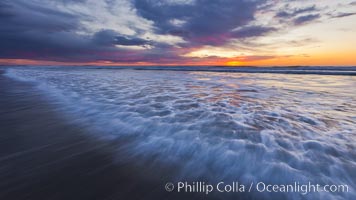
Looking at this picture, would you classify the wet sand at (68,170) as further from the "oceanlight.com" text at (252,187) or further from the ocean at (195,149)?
the "oceanlight.com" text at (252,187)

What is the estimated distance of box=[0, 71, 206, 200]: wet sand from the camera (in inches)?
71.7

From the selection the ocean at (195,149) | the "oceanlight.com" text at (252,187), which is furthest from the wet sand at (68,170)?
the "oceanlight.com" text at (252,187)

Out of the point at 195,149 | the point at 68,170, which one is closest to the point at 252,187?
the point at 195,149

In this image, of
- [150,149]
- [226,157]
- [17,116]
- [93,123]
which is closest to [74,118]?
[93,123]

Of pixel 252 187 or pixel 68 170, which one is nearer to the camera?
pixel 252 187

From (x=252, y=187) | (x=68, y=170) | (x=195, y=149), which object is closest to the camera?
(x=252, y=187)

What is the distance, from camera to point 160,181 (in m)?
2.04

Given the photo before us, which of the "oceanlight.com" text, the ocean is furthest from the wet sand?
the "oceanlight.com" text

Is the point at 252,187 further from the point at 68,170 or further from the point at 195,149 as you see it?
the point at 68,170

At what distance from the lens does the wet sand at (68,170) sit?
1.82 metres

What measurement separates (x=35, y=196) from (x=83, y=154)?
0.81 meters

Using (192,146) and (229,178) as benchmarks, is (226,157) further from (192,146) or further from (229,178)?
(192,146)

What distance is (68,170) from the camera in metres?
2.16

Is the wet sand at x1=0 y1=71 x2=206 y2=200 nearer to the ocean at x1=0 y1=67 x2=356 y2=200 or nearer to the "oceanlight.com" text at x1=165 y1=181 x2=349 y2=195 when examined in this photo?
the ocean at x1=0 y1=67 x2=356 y2=200
